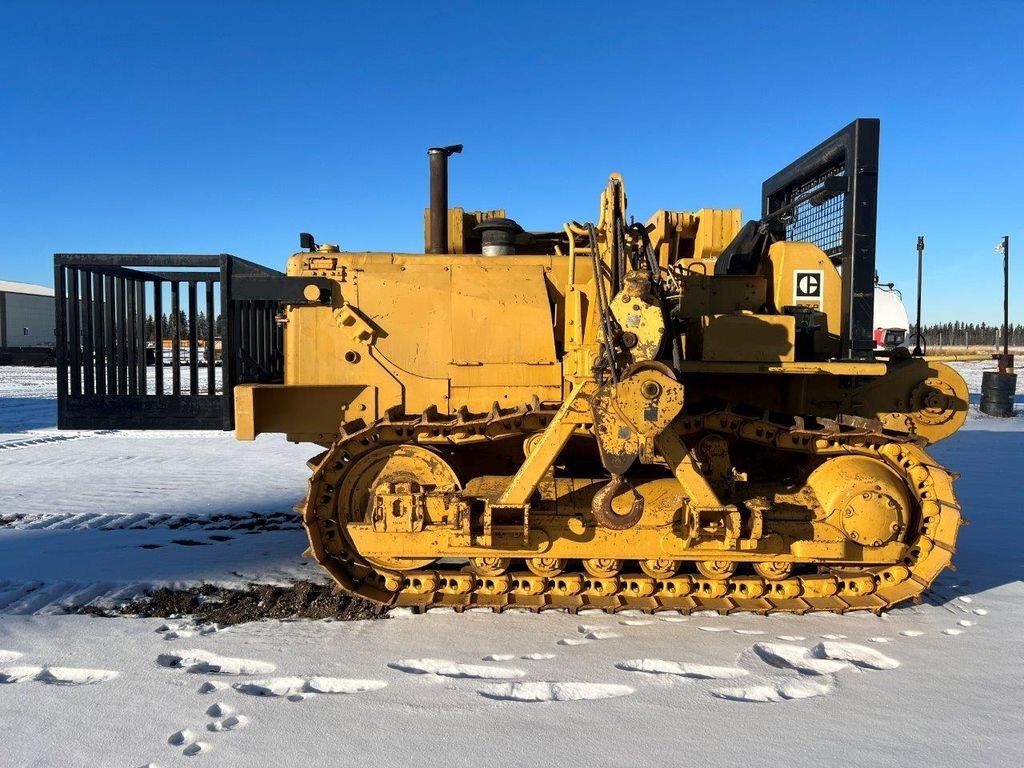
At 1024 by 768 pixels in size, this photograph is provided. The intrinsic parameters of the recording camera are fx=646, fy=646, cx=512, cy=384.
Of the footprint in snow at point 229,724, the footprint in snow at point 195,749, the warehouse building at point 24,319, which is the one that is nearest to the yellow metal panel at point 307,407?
the footprint in snow at point 229,724

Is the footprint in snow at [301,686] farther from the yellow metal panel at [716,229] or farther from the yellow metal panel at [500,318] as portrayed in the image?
the yellow metal panel at [716,229]

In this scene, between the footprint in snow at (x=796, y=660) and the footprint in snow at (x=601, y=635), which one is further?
the footprint in snow at (x=601, y=635)

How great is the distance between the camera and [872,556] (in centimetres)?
455

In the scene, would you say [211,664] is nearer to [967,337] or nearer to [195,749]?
[195,749]

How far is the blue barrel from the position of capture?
639 inches

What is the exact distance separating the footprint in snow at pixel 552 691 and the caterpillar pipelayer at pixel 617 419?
3.19ft

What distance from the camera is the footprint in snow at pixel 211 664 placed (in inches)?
144

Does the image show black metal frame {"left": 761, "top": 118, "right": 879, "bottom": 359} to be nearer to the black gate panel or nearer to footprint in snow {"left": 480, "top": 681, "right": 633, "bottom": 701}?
footprint in snow {"left": 480, "top": 681, "right": 633, "bottom": 701}

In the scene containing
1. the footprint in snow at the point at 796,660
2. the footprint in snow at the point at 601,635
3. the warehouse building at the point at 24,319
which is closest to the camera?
the footprint in snow at the point at 796,660

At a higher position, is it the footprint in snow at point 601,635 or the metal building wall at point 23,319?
the metal building wall at point 23,319

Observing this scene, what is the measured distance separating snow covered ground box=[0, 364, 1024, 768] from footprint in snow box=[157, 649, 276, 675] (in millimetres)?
12

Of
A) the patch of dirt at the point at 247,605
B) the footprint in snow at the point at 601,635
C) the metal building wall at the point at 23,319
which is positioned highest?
the metal building wall at the point at 23,319

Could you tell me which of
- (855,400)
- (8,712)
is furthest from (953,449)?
(8,712)

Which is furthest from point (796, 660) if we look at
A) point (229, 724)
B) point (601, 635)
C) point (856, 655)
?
point (229, 724)
